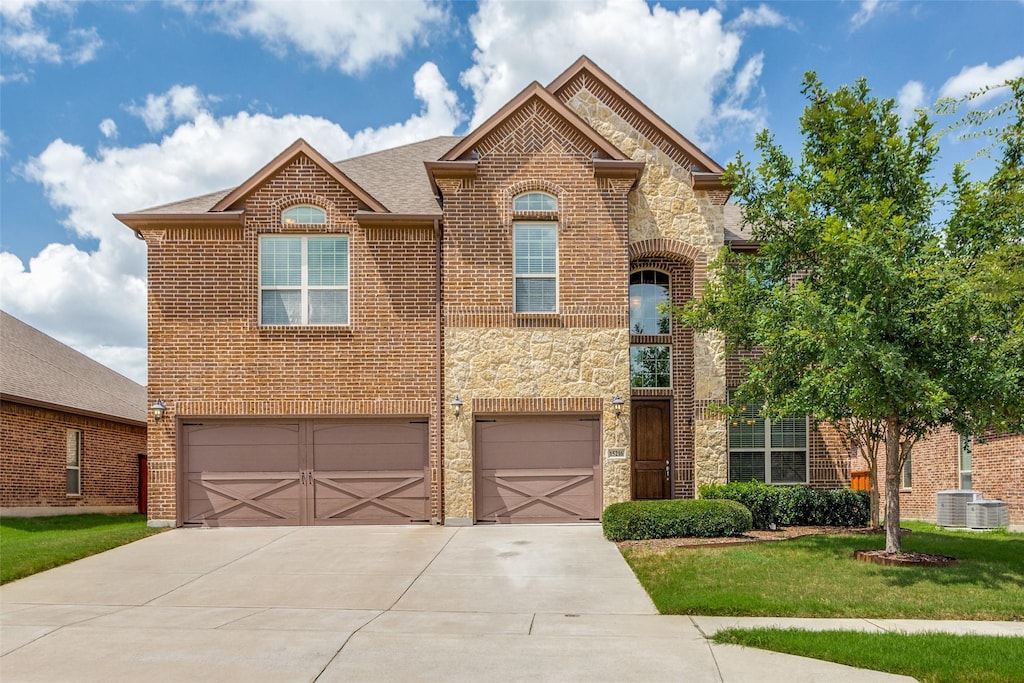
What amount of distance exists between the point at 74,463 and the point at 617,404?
50.5 feet

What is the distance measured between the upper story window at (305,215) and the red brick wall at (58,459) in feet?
29.1

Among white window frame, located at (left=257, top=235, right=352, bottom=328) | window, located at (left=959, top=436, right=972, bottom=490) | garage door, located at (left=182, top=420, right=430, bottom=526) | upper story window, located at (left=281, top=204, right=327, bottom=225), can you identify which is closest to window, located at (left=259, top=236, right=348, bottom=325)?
white window frame, located at (left=257, top=235, right=352, bottom=328)

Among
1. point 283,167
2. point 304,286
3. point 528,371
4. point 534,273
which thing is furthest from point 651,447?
point 283,167

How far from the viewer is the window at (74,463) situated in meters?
22.6

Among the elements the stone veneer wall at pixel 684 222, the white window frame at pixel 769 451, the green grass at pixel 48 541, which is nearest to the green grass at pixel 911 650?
the stone veneer wall at pixel 684 222

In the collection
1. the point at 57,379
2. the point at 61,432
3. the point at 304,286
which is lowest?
the point at 61,432

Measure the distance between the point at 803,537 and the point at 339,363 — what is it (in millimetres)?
9344

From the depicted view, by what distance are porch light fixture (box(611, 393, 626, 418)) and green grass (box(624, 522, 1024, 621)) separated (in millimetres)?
3667

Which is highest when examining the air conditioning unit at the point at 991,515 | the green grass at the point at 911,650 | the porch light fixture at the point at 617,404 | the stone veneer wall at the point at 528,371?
the stone veneer wall at the point at 528,371

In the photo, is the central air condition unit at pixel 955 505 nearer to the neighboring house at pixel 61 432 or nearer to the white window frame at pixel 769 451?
the white window frame at pixel 769 451

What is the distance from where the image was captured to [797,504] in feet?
54.6

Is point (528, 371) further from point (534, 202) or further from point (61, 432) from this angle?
point (61, 432)

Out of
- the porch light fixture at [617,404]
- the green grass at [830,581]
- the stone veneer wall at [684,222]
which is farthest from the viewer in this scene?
the stone veneer wall at [684,222]

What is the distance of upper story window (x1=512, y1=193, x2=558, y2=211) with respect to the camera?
17141mm
